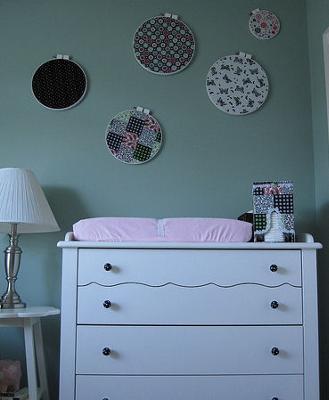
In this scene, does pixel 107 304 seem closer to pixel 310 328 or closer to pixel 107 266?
pixel 107 266

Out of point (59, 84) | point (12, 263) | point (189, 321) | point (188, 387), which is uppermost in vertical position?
point (59, 84)

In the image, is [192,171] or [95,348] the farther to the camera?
[192,171]

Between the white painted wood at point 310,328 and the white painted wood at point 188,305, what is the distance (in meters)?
0.03

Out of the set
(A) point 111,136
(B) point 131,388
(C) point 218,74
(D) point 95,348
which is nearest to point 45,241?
(A) point 111,136

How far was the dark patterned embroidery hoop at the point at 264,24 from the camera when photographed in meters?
2.51

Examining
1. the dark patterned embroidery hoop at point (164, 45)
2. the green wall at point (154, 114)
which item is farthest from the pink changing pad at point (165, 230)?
the dark patterned embroidery hoop at point (164, 45)

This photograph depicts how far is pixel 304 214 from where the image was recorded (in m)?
2.38

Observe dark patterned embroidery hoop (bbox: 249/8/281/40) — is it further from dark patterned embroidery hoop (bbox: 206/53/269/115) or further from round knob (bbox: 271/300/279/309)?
round knob (bbox: 271/300/279/309)

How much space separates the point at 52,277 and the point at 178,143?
0.88m

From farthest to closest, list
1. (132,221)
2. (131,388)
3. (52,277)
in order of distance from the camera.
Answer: (52,277) < (132,221) < (131,388)

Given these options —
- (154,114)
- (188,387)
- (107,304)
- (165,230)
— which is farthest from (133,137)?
(188,387)

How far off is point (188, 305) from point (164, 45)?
1.34 meters

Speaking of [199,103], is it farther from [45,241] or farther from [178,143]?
[45,241]

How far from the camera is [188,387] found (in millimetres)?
1762
